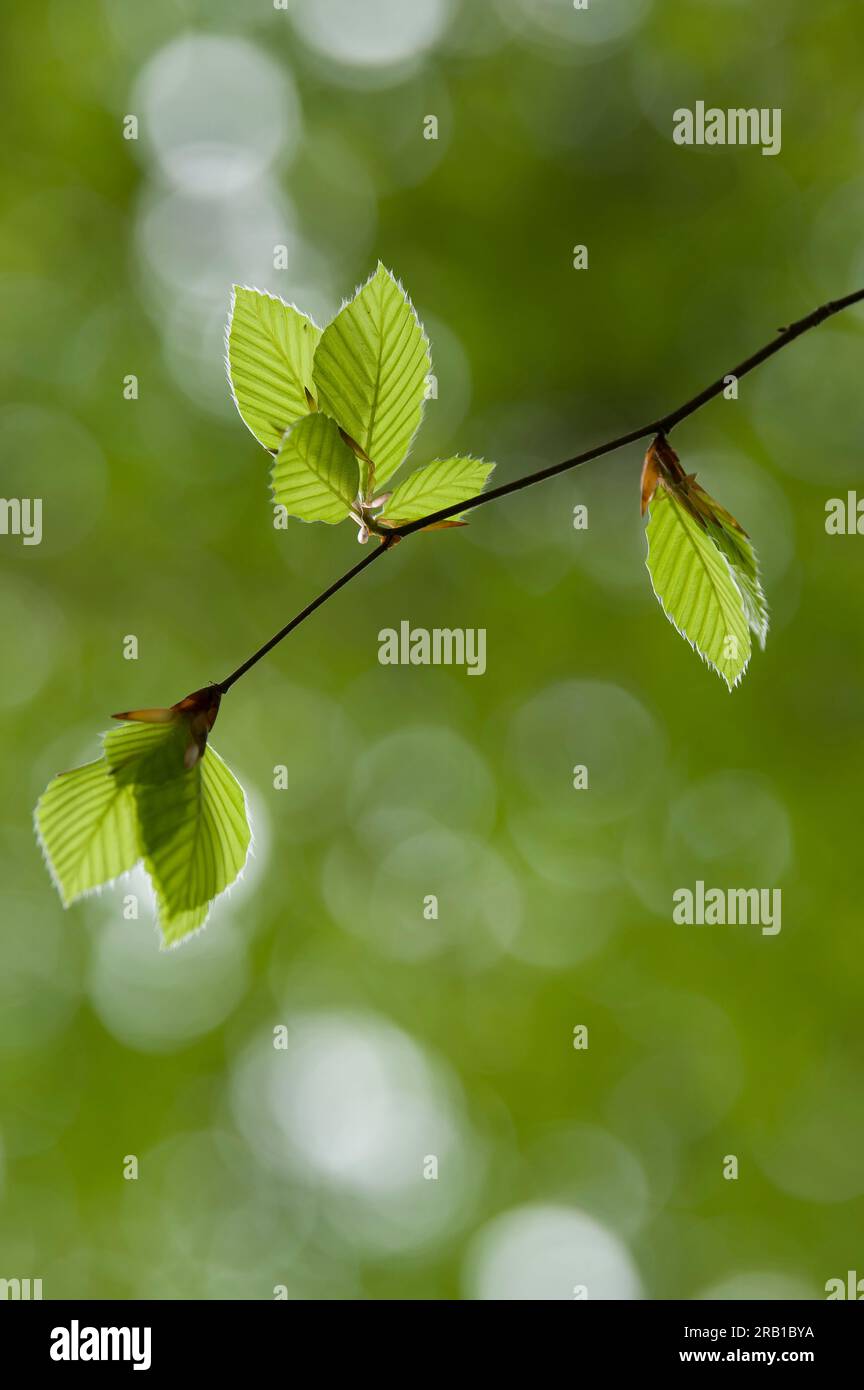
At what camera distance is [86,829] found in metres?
0.54

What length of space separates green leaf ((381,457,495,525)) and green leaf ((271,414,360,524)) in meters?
0.04

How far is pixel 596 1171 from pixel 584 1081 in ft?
1.73

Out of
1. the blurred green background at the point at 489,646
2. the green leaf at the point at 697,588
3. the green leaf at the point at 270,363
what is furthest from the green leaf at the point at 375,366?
the blurred green background at the point at 489,646

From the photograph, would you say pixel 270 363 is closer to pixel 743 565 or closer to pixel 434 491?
A: pixel 434 491

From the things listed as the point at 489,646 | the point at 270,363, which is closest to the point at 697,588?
the point at 270,363

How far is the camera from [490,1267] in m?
4.54

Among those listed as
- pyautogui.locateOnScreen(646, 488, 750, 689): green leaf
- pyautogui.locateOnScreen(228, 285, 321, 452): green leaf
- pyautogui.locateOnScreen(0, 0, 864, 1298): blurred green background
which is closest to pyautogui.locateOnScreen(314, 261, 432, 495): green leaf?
pyautogui.locateOnScreen(228, 285, 321, 452): green leaf

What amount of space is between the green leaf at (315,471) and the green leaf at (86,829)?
168mm

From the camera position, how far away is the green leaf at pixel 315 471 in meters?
0.54

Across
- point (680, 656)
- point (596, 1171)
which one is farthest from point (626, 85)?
point (596, 1171)

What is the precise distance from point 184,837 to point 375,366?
27cm

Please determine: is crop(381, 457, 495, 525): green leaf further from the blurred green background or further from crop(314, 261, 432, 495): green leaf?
the blurred green background

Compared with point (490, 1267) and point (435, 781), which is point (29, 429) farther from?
point (490, 1267)

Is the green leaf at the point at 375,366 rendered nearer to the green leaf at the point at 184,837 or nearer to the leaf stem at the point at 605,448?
the leaf stem at the point at 605,448
